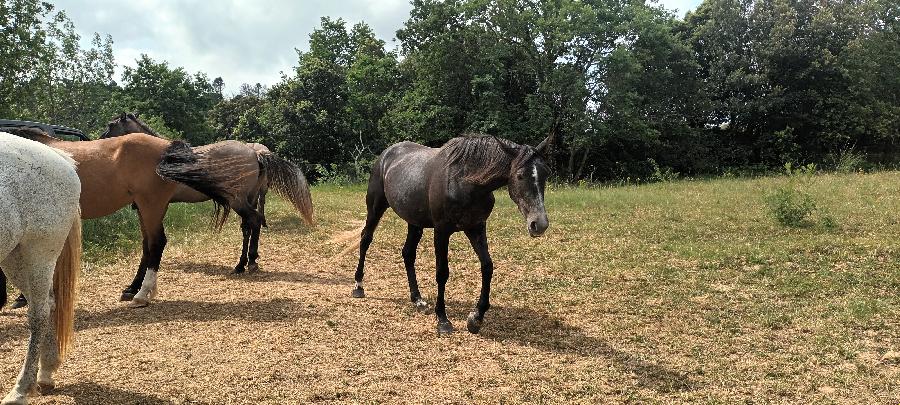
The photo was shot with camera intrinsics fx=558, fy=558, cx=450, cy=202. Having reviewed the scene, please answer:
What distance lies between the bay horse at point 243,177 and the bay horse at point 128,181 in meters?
0.16

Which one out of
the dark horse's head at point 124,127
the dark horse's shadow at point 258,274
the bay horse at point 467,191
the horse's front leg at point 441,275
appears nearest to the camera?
the bay horse at point 467,191

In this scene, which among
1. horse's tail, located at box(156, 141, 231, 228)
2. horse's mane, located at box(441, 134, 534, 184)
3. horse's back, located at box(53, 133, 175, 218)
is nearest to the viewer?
horse's mane, located at box(441, 134, 534, 184)

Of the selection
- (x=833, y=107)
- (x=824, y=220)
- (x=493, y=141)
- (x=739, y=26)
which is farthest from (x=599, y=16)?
(x=493, y=141)

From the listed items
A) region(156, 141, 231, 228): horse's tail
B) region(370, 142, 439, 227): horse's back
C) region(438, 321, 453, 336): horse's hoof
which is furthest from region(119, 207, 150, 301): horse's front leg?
region(438, 321, 453, 336): horse's hoof

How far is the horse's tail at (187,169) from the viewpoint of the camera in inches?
225

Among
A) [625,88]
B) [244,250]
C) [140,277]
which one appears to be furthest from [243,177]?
[625,88]

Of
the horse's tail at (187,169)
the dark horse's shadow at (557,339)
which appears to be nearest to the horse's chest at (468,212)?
the dark horse's shadow at (557,339)

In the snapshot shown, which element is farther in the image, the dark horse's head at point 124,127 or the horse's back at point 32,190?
the dark horse's head at point 124,127

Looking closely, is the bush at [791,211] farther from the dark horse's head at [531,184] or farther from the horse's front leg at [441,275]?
the horse's front leg at [441,275]

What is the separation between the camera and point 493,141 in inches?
193

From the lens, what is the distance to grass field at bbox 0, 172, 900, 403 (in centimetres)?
362

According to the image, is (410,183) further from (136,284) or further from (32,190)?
(136,284)

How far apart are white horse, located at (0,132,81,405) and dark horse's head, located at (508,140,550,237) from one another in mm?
3088

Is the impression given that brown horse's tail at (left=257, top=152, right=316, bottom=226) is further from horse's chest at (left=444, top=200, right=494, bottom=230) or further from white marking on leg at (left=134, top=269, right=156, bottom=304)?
horse's chest at (left=444, top=200, right=494, bottom=230)
